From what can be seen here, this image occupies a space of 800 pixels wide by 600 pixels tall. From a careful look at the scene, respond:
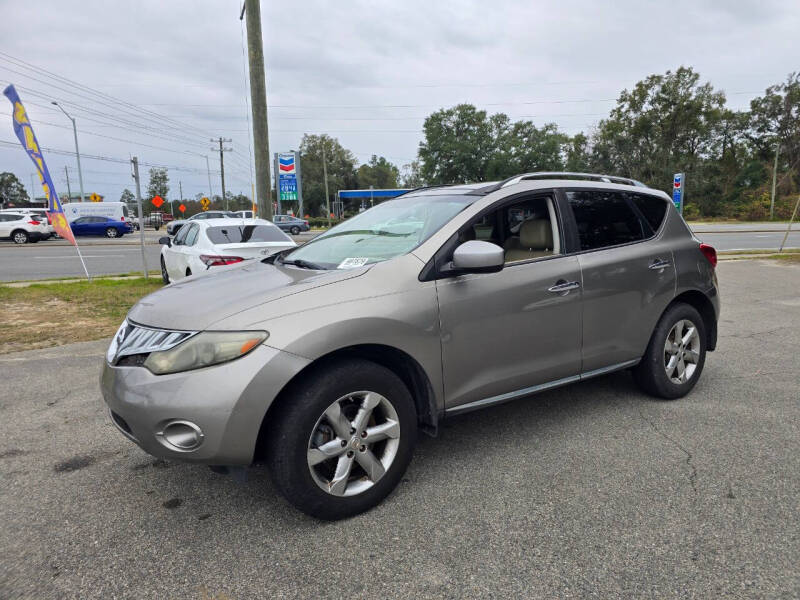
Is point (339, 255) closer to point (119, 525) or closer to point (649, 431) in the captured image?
point (119, 525)

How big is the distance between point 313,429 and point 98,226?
37.0 meters

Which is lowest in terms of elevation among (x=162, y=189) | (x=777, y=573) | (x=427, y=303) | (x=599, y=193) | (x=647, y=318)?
(x=777, y=573)

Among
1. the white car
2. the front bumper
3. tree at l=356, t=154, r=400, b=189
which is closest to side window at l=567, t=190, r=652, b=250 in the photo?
the front bumper

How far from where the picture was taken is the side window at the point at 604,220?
3588 mm

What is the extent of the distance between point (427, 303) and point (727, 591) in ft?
5.66

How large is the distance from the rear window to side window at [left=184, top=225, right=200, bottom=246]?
440mm

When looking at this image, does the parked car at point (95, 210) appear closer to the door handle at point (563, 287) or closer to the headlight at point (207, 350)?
the headlight at point (207, 350)

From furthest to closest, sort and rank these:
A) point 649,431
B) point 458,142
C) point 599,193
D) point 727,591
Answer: point 458,142, point 599,193, point 649,431, point 727,591

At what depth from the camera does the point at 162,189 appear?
96812 mm

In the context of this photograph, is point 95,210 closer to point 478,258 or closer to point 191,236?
point 191,236

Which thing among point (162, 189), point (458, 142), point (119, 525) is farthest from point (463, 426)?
point (162, 189)

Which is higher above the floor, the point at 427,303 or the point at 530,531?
the point at 427,303

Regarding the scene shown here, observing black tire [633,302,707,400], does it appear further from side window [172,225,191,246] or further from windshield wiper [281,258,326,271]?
side window [172,225,191,246]

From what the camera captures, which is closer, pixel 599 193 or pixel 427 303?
pixel 427 303
